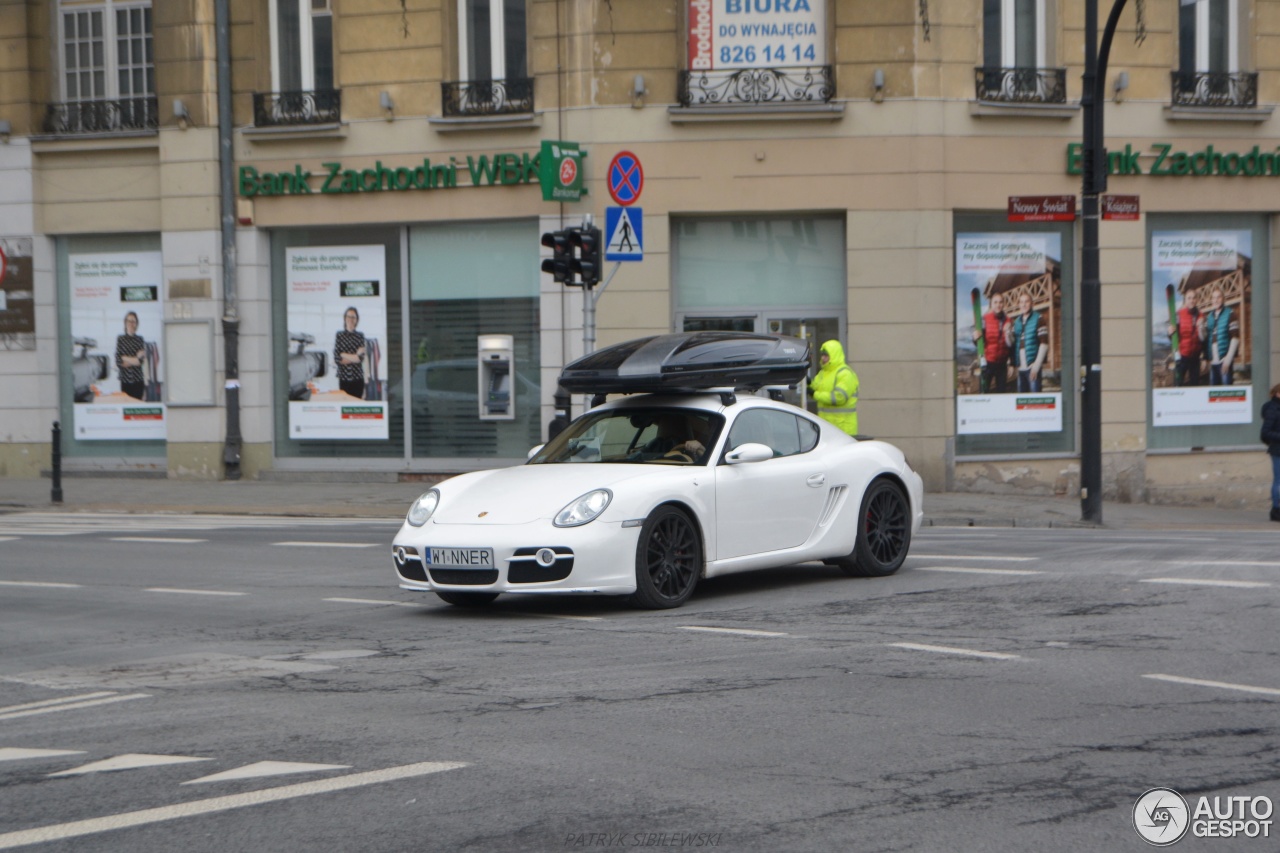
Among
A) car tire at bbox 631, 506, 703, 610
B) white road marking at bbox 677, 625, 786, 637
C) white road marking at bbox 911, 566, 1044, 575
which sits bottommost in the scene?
white road marking at bbox 911, 566, 1044, 575

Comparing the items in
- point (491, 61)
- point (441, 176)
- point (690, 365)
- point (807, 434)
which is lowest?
point (807, 434)

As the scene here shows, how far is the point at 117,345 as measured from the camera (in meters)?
23.2

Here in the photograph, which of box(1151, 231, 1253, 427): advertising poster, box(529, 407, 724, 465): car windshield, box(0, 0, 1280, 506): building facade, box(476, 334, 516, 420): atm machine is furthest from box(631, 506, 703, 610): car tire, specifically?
box(1151, 231, 1253, 427): advertising poster

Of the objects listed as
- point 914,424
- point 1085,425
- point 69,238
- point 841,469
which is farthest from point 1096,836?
point 69,238

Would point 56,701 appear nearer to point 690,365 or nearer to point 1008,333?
point 690,365

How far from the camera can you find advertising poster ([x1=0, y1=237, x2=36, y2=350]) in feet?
75.9

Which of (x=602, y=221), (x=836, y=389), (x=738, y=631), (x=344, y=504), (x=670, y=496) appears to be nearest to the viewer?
(x=738, y=631)

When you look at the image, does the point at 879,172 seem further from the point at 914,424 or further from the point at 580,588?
the point at 580,588

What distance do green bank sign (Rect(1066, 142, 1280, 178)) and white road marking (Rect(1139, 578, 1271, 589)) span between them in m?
11.4

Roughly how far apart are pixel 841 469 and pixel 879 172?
407 inches

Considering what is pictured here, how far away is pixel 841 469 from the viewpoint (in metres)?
10.8

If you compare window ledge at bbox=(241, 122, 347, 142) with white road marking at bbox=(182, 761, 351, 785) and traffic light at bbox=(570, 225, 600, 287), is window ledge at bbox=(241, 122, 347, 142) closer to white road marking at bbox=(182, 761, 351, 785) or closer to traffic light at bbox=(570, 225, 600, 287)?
traffic light at bbox=(570, 225, 600, 287)

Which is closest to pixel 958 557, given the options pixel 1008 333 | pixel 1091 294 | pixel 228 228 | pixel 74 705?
pixel 1091 294

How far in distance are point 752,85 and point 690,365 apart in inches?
434
